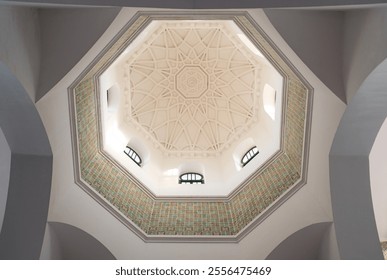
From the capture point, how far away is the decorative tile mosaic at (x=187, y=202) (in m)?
7.10

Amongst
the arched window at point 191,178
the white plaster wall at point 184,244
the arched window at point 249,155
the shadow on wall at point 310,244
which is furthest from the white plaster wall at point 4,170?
the arched window at point 249,155

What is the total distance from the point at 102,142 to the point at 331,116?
3.91 m

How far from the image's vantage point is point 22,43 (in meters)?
5.81

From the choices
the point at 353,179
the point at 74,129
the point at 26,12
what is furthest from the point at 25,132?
the point at 353,179

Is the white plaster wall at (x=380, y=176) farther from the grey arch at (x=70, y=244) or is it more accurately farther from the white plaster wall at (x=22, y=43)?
the white plaster wall at (x=22, y=43)

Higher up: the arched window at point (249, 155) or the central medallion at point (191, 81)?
the central medallion at point (191, 81)

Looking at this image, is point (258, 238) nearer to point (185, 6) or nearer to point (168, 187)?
point (168, 187)

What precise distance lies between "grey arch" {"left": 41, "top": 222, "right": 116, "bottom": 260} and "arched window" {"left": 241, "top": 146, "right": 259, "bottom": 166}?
3247 millimetres

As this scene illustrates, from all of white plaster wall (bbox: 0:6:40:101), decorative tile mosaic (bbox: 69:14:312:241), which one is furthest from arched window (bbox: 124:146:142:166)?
white plaster wall (bbox: 0:6:40:101)

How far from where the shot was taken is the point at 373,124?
20.9 ft

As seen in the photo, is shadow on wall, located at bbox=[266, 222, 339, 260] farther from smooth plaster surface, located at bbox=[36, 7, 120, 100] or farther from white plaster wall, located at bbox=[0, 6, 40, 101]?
white plaster wall, located at bbox=[0, 6, 40, 101]

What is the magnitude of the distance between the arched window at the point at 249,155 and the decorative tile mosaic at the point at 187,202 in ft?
2.83

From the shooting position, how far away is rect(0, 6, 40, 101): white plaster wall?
17.6 ft

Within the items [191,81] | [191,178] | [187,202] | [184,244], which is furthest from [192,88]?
[184,244]
